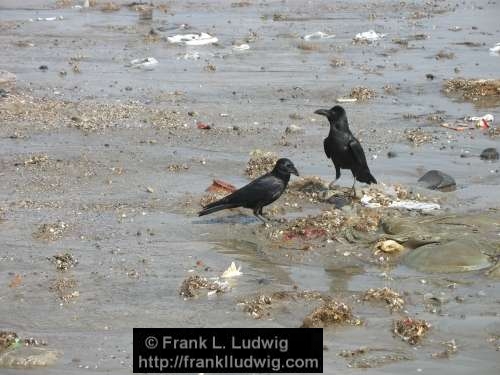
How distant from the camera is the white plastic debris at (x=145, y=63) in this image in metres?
17.2

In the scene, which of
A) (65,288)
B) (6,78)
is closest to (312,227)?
(65,288)

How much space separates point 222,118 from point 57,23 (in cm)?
970

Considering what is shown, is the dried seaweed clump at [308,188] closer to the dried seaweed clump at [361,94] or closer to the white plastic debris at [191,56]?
the dried seaweed clump at [361,94]

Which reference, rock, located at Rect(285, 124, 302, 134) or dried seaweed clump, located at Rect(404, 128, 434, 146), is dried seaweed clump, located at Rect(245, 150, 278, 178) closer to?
rock, located at Rect(285, 124, 302, 134)

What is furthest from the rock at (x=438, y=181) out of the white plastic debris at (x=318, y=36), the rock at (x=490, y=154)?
the white plastic debris at (x=318, y=36)

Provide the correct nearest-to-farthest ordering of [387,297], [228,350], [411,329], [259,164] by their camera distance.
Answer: [228,350] < [411,329] < [387,297] < [259,164]

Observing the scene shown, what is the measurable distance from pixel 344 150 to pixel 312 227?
59.4 inches

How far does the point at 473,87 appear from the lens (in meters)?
15.1

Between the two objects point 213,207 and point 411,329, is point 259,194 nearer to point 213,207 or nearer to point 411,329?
point 213,207

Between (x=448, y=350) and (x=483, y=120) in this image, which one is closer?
(x=448, y=350)

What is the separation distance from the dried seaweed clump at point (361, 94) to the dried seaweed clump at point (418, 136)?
6.31 feet

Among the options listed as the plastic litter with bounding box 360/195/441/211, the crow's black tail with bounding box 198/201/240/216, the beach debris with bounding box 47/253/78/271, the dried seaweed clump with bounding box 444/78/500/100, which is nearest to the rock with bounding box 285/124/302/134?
the plastic litter with bounding box 360/195/441/211

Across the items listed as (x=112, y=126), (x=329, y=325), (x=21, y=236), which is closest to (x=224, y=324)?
(x=329, y=325)

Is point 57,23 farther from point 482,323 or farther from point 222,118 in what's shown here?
point 482,323
